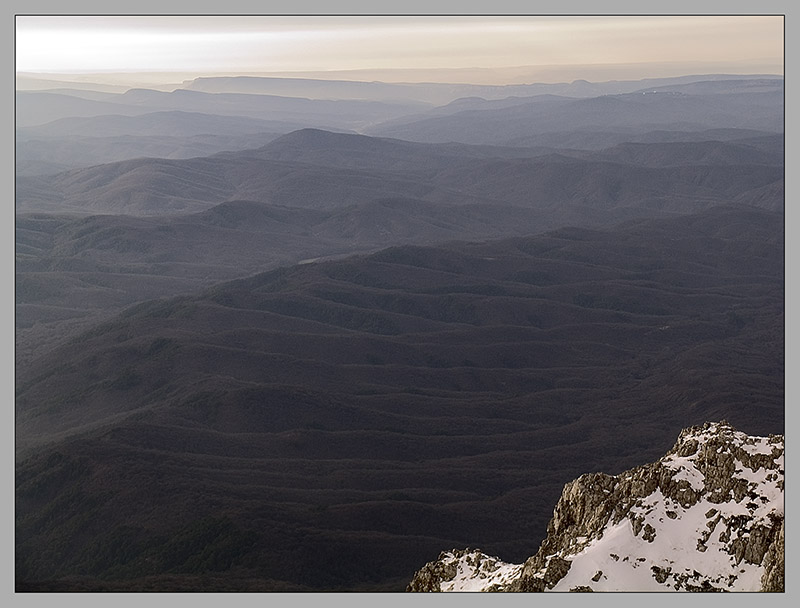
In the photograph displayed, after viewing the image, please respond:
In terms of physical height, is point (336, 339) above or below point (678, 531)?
above

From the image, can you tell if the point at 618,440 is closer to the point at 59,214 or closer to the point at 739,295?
the point at 739,295

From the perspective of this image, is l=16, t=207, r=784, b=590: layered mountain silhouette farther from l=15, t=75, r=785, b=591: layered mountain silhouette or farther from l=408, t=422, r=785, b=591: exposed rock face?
l=408, t=422, r=785, b=591: exposed rock face

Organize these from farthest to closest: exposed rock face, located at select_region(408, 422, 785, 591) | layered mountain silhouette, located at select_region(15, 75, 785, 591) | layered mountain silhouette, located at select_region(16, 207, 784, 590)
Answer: layered mountain silhouette, located at select_region(15, 75, 785, 591) → layered mountain silhouette, located at select_region(16, 207, 784, 590) → exposed rock face, located at select_region(408, 422, 785, 591)

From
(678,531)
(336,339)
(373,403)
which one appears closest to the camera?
(678,531)

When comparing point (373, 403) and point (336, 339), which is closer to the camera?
point (373, 403)

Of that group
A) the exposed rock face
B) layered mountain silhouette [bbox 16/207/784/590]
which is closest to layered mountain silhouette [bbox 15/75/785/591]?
layered mountain silhouette [bbox 16/207/784/590]

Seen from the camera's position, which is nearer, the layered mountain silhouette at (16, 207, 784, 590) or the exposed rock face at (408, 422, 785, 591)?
the exposed rock face at (408, 422, 785, 591)

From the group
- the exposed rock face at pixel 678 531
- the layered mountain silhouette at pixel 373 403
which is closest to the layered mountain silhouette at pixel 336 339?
the layered mountain silhouette at pixel 373 403

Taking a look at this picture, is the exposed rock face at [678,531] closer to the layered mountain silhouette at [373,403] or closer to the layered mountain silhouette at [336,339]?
the layered mountain silhouette at [336,339]

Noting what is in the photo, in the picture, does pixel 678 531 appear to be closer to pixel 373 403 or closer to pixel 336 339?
pixel 373 403

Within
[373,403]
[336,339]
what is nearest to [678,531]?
[373,403]
